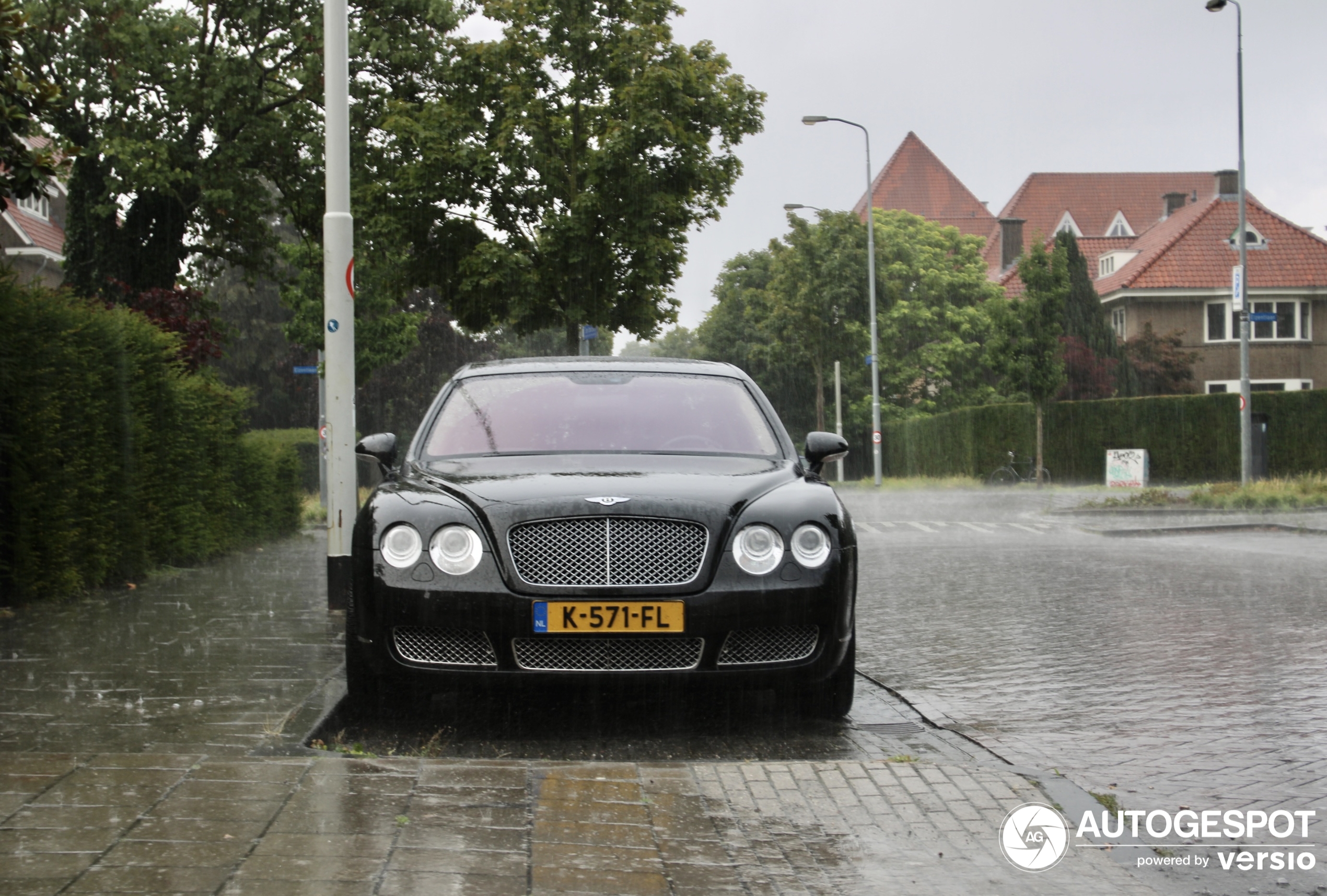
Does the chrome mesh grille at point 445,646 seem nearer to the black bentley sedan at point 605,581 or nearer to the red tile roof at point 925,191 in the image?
the black bentley sedan at point 605,581

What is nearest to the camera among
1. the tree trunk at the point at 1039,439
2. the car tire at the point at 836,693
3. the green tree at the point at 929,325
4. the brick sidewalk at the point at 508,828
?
the brick sidewalk at the point at 508,828

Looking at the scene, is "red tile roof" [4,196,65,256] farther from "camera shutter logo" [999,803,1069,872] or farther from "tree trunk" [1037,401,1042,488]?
"camera shutter logo" [999,803,1069,872]

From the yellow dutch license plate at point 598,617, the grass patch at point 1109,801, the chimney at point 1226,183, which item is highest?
the chimney at point 1226,183

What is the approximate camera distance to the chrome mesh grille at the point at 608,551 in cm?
539

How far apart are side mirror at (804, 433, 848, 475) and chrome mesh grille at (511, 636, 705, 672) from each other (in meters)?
1.61

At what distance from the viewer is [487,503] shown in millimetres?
5555

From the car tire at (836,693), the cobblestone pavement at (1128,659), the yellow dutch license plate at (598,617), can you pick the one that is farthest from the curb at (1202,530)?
the yellow dutch license plate at (598,617)

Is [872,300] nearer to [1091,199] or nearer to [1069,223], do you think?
[1069,223]

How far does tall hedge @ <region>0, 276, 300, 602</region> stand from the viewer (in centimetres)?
895

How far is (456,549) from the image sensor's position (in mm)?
5484

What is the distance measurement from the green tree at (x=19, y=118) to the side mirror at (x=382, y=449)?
3.34m

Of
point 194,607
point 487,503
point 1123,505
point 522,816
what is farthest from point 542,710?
point 1123,505

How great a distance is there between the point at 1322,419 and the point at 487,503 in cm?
3533

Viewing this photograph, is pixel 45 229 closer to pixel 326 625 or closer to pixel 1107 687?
pixel 326 625
